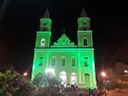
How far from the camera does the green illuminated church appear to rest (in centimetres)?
4306

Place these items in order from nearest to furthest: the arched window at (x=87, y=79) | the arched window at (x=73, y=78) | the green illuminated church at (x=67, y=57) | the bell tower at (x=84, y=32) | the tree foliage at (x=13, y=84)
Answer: the tree foliage at (x=13, y=84) < the arched window at (x=87, y=79) < the arched window at (x=73, y=78) < the green illuminated church at (x=67, y=57) < the bell tower at (x=84, y=32)

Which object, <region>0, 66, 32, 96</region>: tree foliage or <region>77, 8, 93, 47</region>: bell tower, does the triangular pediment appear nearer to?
<region>77, 8, 93, 47</region>: bell tower

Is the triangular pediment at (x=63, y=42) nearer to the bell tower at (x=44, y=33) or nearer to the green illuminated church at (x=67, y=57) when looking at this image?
the green illuminated church at (x=67, y=57)

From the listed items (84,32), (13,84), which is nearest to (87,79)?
(84,32)

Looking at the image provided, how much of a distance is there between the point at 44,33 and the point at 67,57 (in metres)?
7.77

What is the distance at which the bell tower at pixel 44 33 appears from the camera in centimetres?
4684

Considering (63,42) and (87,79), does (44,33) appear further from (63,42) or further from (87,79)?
(87,79)

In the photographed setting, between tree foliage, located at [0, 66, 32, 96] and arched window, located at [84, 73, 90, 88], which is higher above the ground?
arched window, located at [84, 73, 90, 88]

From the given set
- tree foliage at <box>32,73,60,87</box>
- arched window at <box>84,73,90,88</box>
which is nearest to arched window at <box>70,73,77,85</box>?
arched window at <box>84,73,90,88</box>

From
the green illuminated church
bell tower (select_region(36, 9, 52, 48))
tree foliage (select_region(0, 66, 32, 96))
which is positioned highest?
bell tower (select_region(36, 9, 52, 48))

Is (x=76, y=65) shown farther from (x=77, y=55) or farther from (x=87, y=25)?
(x=87, y=25)

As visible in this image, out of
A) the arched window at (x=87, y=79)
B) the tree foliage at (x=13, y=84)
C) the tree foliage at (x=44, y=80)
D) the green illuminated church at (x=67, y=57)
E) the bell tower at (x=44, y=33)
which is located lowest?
the tree foliage at (x=13, y=84)

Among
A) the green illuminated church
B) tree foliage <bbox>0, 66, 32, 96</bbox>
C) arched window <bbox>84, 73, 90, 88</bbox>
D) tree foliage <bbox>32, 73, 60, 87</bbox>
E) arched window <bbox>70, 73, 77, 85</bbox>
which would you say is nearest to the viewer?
tree foliage <bbox>0, 66, 32, 96</bbox>

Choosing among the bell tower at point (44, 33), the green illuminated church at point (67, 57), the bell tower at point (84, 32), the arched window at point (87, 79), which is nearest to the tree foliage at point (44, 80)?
the green illuminated church at point (67, 57)
